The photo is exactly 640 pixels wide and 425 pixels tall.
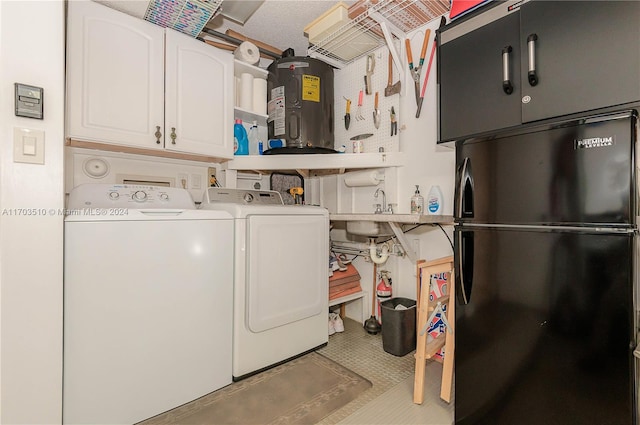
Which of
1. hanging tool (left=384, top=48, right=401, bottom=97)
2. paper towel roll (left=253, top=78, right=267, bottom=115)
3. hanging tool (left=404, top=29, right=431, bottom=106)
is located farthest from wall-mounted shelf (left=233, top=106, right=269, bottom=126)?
hanging tool (left=404, top=29, right=431, bottom=106)

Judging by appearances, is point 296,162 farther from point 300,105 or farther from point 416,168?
point 416,168

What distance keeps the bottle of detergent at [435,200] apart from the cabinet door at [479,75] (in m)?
0.68

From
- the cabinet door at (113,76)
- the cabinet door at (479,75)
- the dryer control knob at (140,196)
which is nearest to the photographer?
the cabinet door at (479,75)

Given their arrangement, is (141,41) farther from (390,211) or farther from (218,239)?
(390,211)

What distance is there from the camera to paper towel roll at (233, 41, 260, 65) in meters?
2.44

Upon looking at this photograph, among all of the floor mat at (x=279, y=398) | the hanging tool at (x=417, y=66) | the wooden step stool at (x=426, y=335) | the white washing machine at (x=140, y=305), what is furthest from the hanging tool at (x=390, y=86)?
the floor mat at (x=279, y=398)

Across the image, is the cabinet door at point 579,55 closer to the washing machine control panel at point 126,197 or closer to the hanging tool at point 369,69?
the hanging tool at point 369,69

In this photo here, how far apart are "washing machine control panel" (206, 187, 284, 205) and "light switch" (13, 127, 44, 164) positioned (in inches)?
37.7

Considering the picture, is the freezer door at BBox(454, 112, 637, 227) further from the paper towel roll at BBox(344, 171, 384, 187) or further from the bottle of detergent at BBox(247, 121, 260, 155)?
the bottle of detergent at BBox(247, 121, 260, 155)

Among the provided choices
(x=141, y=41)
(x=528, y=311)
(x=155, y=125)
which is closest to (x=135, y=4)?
(x=141, y=41)

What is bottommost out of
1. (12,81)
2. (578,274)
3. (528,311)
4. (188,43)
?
(528,311)

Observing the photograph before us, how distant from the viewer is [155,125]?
6.43 ft

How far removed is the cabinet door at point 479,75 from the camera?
1.29 meters

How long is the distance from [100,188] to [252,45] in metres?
1.59
